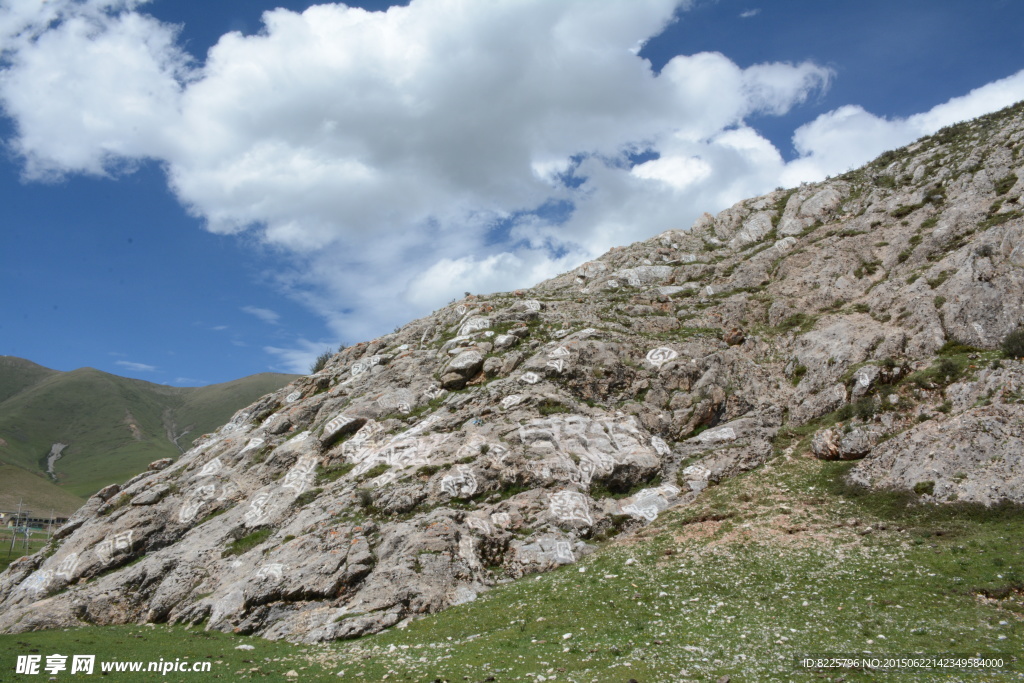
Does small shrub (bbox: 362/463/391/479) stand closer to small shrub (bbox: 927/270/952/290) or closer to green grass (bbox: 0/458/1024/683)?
green grass (bbox: 0/458/1024/683)

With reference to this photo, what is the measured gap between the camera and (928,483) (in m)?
27.4

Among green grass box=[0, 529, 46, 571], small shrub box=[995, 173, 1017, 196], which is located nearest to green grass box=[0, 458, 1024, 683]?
small shrub box=[995, 173, 1017, 196]

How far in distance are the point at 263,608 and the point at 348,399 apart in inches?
983

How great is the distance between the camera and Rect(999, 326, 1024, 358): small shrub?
1244 inches

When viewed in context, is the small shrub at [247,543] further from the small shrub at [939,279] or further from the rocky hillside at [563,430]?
the small shrub at [939,279]

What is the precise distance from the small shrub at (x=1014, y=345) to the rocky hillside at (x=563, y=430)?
1.05 meters

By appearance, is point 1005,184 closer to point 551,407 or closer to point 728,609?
point 551,407

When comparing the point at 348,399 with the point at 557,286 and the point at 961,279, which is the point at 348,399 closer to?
the point at 557,286

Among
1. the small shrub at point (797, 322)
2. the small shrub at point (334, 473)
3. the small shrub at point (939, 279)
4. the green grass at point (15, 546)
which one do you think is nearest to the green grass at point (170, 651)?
the small shrub at point (334, 473)

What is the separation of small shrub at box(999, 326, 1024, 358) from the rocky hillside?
3.45 feet

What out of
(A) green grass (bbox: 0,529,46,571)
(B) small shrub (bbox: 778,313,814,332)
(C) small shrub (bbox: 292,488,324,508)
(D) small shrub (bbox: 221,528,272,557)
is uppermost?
(B) small shrub (bbox: 778,313,814,332)

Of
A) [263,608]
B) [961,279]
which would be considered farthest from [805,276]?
[263,608]

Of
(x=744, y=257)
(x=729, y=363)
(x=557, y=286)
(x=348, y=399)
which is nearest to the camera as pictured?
(x=729, y=363)

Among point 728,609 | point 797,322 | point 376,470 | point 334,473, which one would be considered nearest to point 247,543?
point 334,473
